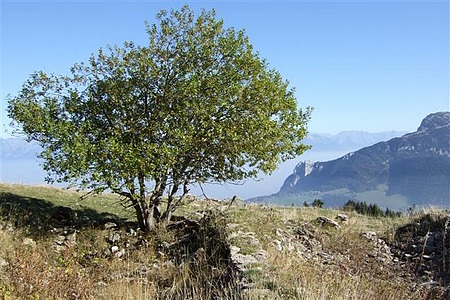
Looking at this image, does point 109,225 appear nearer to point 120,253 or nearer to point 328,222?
point 120,253

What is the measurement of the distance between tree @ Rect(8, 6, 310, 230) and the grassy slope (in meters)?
2.41

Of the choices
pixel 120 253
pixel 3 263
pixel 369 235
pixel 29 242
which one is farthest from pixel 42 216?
pixel 369 235

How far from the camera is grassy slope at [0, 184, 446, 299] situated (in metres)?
9.65

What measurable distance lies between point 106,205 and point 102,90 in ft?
25.6

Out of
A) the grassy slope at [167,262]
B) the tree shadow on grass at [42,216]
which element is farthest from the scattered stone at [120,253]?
the tree shadow on grass at [42,216]

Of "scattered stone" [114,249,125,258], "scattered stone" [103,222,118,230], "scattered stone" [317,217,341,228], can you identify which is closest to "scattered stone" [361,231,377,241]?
"scattered stone" [317,217,341,228]

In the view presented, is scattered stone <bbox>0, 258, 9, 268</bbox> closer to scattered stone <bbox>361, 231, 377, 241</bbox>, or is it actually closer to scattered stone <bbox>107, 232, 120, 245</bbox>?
scattered stone <bbox>107, 232, 120, 245</bbox>

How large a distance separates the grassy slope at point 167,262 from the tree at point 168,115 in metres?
2.41

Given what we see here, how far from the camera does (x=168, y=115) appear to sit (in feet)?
50.4

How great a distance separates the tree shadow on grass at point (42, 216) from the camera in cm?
1635

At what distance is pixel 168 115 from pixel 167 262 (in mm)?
5038

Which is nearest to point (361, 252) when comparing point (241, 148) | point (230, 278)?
point (241, 148)

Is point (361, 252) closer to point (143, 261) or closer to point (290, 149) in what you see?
point (290, 149)

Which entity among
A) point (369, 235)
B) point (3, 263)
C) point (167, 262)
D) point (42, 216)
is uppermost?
point (42, 216)
